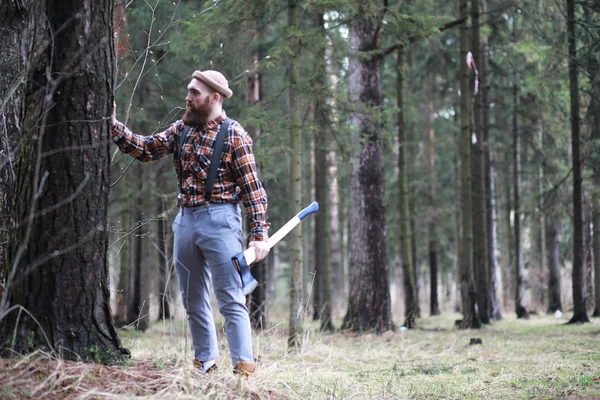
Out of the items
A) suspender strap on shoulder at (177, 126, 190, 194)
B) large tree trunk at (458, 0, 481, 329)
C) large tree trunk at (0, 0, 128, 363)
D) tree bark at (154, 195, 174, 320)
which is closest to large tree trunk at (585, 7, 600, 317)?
large tree trunk at (458, 0, 481, 329)

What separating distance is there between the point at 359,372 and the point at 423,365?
2.72ft

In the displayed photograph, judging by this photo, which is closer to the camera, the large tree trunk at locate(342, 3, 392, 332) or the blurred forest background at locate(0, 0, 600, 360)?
the blurred forest background at locate(0, 0, 600, 360)

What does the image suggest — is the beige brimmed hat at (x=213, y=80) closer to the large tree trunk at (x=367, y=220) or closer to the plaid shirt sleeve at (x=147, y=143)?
the plaid shirt sleeve at (x=147, y=143)

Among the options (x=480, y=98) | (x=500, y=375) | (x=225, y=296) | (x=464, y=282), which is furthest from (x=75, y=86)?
(x=480, y=98)

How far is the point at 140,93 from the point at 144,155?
31.1 ft

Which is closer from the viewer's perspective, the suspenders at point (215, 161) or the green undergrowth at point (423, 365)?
the suspenders at point (215, 161)

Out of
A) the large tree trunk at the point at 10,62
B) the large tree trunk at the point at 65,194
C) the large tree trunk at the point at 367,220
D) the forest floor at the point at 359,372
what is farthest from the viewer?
the large tree trunk at the point at 367,220

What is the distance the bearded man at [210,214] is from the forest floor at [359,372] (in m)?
0.27

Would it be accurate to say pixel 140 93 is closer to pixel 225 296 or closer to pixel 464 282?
pixel 464 282

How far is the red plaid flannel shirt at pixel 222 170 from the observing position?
14.8 feet

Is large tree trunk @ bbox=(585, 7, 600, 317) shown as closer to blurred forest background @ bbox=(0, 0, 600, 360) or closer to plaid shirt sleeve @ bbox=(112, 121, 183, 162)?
blurred forest background @ bbox=(0, 0, 600, 360)

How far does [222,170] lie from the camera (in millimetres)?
4535

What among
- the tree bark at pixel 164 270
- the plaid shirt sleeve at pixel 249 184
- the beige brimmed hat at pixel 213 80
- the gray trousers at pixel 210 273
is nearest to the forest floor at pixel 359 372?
the gray trousers at pixel 210 273

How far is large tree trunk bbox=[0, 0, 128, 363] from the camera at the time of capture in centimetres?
368
